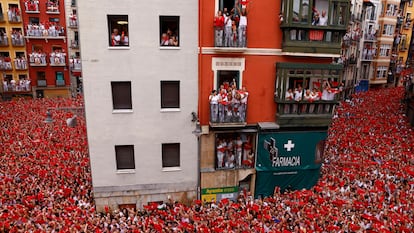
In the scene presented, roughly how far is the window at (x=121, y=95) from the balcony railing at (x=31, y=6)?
33.8 metres

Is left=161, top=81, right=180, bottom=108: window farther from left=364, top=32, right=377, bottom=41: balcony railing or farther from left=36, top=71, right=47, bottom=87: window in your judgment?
left=364, top=32, right=377, bottom=41: balcony railing

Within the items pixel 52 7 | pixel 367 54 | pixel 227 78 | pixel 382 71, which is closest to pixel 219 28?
pixel 227 78

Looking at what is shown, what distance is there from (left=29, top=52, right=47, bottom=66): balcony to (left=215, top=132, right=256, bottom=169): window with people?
34.8m

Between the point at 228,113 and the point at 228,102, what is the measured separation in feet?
2.19

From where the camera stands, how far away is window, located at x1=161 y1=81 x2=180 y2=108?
15.8 m

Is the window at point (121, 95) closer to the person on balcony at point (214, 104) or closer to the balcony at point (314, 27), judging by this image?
the person on balcony at point (214, 104)

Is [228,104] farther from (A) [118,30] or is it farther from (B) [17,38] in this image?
(B) [17,38]

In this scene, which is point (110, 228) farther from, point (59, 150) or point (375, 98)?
point (375, 98)

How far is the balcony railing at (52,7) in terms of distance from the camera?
1618 inches

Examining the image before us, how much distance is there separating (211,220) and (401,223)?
9.34 meters

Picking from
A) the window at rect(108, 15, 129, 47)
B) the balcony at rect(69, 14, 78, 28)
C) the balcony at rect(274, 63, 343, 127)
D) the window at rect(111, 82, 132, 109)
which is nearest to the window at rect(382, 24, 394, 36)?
the balcony at rect(274, 63, 343, 127)

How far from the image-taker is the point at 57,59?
41.5 meters

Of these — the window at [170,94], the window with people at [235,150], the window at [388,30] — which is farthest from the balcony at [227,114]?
the window at [388,30]

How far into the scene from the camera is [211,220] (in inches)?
586
